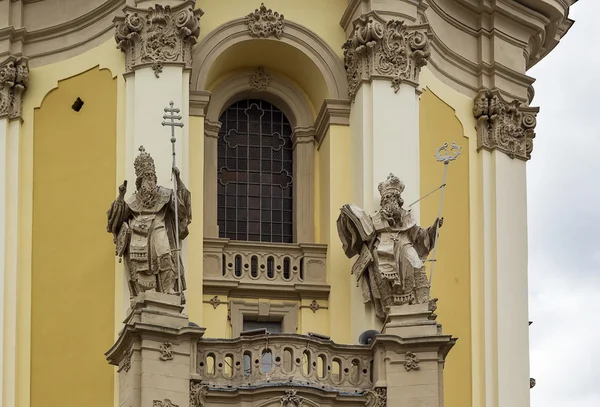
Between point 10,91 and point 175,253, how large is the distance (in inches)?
202

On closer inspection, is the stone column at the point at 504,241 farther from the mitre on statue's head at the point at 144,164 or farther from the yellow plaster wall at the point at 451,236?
the mitre on statue's head at the point at 144,164

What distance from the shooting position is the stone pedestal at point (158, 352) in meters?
35.5

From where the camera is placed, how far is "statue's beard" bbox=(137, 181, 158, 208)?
36.9 meters

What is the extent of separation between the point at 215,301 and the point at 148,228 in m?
2.56

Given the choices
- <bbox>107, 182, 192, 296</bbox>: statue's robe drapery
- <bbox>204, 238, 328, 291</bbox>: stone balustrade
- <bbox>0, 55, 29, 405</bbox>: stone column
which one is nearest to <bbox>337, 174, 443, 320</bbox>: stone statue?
<bbox>204, 238, 328, 291</bbox>: stone balustrade

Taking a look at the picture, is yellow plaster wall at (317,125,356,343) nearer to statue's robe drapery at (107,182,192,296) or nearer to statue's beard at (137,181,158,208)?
statue's robe drapery at (107,182,192,296)

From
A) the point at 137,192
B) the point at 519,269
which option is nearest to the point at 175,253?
the point at 137,192

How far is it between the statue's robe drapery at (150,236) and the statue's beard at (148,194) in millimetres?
57

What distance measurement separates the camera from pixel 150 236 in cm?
3681

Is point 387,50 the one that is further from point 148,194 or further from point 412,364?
point 412,364

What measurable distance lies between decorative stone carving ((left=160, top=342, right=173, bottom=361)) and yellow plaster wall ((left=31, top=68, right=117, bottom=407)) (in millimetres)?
2290

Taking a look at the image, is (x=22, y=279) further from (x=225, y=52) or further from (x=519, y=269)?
(x=519, y=269)

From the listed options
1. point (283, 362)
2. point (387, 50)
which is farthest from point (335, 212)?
point (283, 362)

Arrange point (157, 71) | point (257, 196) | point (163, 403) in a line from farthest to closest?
point (257, 196), point (157, 71), point (163, 403)
